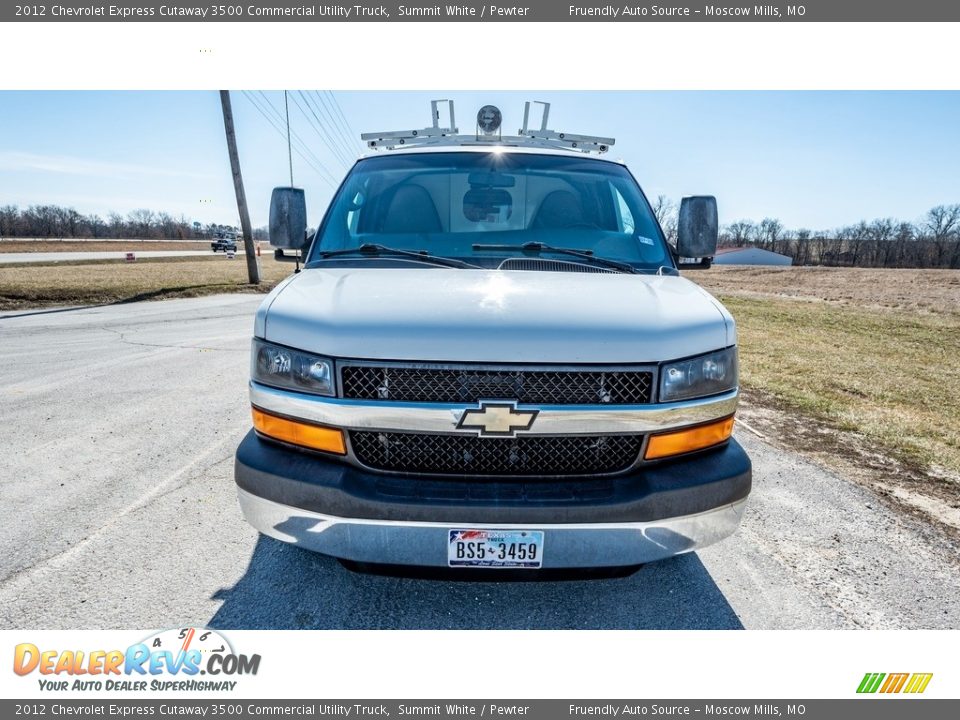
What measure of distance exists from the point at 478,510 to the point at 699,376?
3.51ft

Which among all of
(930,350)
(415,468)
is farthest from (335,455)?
(930,350)

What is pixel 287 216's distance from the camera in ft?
11.4

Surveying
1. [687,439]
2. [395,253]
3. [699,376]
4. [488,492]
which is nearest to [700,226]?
[699,376]

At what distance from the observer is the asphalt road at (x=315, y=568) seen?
8.00 ft

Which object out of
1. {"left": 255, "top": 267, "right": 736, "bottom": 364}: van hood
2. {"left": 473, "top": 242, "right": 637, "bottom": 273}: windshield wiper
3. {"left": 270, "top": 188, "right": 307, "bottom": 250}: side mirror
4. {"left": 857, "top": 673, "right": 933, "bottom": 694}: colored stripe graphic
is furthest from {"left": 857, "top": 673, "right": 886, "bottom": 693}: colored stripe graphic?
{"left": 270, "top": 188, "right": 307, "bottom": 250}: side mirror

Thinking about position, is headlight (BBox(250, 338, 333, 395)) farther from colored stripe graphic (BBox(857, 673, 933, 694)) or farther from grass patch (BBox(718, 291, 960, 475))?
grass patch (BBox(718, 291, 960, 475))

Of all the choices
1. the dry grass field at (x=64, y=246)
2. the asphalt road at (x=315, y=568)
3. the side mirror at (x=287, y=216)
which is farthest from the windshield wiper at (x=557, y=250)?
the dry grass field at (x=64, y=246)

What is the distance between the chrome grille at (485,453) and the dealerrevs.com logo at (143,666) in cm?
104

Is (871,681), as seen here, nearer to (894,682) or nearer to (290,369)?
(894,682)

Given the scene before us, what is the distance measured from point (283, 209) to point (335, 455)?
2032mm

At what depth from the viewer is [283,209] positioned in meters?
3.48

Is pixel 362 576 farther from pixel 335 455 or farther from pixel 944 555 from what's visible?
pixel 944 555

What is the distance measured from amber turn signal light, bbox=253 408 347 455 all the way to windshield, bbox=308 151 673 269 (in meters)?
1.15

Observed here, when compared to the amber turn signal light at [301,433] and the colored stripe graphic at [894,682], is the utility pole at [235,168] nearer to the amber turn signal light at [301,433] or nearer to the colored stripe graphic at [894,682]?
the amber turn signal light at [301,433]
